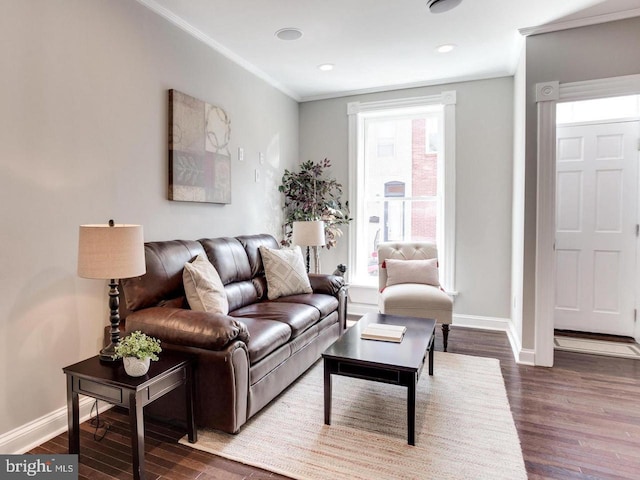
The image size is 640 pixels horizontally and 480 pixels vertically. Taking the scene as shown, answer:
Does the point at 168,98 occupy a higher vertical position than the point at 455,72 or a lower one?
lower

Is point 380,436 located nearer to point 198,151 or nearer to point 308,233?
point 308,233

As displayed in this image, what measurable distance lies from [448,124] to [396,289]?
2.02 m

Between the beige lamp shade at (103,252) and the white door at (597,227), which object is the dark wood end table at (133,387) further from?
the white door at (597,227)

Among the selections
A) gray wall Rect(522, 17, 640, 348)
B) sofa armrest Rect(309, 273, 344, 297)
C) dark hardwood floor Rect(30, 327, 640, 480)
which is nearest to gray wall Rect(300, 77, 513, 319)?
gray wall Rect(522, 17, 640, 348)

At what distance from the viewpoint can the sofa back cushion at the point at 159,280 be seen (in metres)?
2.31

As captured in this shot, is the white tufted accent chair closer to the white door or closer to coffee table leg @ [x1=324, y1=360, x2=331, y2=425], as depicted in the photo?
coffee table leg @ [x1=324, y1=360, x2=331, y2=425]

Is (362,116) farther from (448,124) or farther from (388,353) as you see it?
(388,353)

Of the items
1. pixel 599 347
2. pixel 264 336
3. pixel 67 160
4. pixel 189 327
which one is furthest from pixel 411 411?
pixel 599 347

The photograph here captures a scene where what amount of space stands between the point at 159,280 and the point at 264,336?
774 millimetres

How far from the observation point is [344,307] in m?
3.67

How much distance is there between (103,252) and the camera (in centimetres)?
185

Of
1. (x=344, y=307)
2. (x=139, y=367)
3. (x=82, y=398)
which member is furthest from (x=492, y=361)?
(x=82, y=398)

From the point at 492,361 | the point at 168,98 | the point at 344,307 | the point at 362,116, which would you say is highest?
the point at 362,116

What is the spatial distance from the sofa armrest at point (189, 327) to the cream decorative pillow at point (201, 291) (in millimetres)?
239
